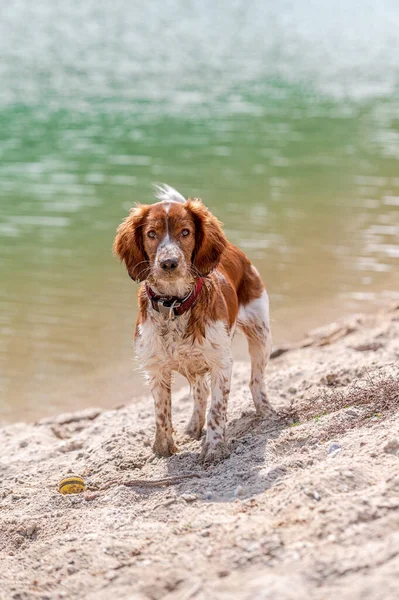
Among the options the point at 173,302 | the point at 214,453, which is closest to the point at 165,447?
the point at 214,453

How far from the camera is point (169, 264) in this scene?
5.14m

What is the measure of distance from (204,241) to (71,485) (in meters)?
1.85

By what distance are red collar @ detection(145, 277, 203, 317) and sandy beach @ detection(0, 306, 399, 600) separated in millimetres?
1027

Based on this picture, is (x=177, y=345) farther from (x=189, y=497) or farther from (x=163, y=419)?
(x=189, y=497)

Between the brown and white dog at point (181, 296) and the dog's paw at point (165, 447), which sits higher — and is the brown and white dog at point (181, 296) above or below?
above

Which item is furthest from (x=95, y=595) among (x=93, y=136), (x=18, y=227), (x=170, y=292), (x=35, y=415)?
(x=93, y=136)

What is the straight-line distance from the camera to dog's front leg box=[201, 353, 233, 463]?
5.60m

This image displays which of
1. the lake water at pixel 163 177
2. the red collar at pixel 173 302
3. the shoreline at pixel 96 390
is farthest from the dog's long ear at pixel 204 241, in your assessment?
the lake water at pixel 163 177

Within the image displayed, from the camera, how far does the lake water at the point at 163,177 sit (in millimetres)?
9664

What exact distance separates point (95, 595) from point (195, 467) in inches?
77.7

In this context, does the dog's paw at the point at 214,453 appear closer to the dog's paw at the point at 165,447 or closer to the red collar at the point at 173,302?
the dog's paw at the point at 165,447

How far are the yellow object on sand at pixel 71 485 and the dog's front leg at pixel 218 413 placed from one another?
2.77ft

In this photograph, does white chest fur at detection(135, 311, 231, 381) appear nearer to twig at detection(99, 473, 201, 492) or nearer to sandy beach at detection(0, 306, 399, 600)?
sandy beach at detection(0, 306, 399, 600)

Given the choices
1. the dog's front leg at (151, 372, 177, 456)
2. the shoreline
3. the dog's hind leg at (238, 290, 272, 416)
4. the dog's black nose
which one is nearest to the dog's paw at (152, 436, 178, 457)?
the dog's front leg at (151, 372, 177, 456)
